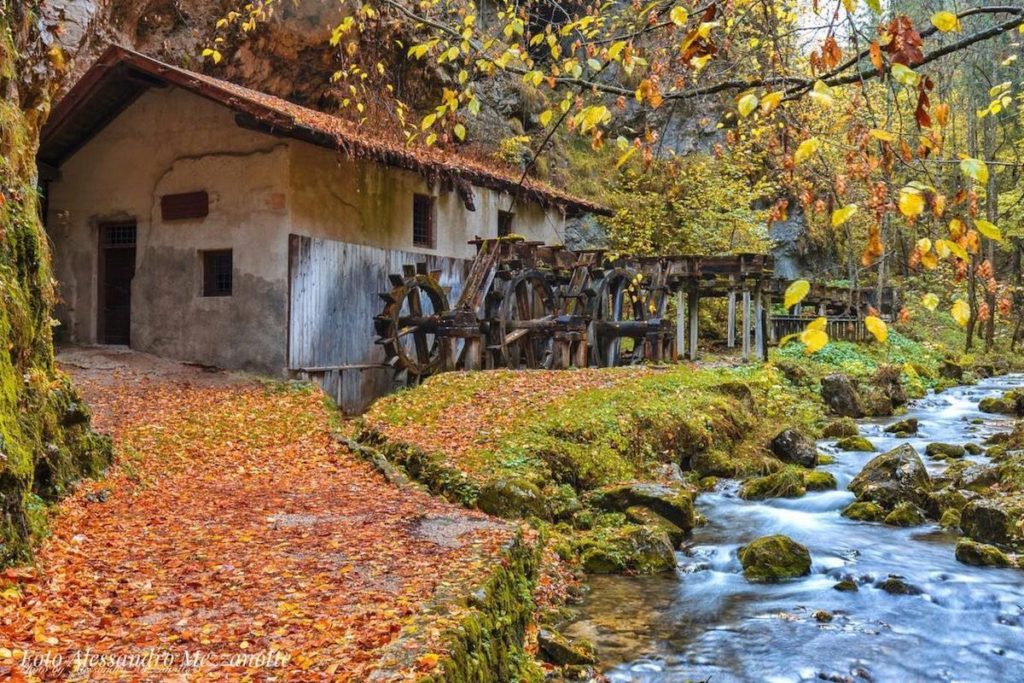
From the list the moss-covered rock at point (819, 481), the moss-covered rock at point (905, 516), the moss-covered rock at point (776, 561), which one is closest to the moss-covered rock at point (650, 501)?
the moss-covered rock at point (776, 561)

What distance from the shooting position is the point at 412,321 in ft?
50.3

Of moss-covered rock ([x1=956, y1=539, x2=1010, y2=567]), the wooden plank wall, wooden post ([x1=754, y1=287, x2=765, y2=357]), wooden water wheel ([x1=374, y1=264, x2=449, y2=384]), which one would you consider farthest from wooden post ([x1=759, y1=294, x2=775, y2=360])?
moss-covered rock ([x1=956, y1=539, x2=1010, y2=567])

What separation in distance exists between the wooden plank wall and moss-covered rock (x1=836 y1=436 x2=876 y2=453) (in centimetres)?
847

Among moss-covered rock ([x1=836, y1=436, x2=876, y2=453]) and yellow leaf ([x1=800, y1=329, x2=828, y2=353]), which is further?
moss-covered rock ([x1=836, y1=436, x2=876, y2=453])

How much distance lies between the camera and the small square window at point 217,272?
14312 mm

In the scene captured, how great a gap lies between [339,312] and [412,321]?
57.7 inches

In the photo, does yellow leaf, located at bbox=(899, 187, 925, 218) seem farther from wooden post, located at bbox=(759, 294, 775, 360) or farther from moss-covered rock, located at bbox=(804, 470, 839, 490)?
wooden post, located at bbox=(759, 294, 775, 360)

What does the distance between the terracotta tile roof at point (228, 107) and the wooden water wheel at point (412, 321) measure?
220cm

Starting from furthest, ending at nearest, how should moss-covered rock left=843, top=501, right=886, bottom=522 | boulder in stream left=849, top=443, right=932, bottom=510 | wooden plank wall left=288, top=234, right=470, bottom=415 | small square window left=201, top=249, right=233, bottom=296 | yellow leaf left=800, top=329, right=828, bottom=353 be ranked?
small square window left=201, top=249, right=233, bottom=296 < wooden plank wall left=288, top=234, right=470, bottom=415 < boulder in stream left=849, top=443, right=932, bottom=510 < moss-covered rock left=843, top=501, right=886, bottom=522 < yellow leaf left=800, top=329, right=828, bottom=353

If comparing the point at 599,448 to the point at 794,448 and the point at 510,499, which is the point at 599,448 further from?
the point at 794,448

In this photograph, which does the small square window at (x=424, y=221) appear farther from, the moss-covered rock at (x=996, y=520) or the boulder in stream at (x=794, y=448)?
the moss-covered rock at (x=996, y=520)

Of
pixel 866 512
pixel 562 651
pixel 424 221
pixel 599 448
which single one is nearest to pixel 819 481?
pixel 866 512

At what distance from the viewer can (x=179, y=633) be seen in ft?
12.9

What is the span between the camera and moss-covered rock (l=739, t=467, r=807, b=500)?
34.7ft
